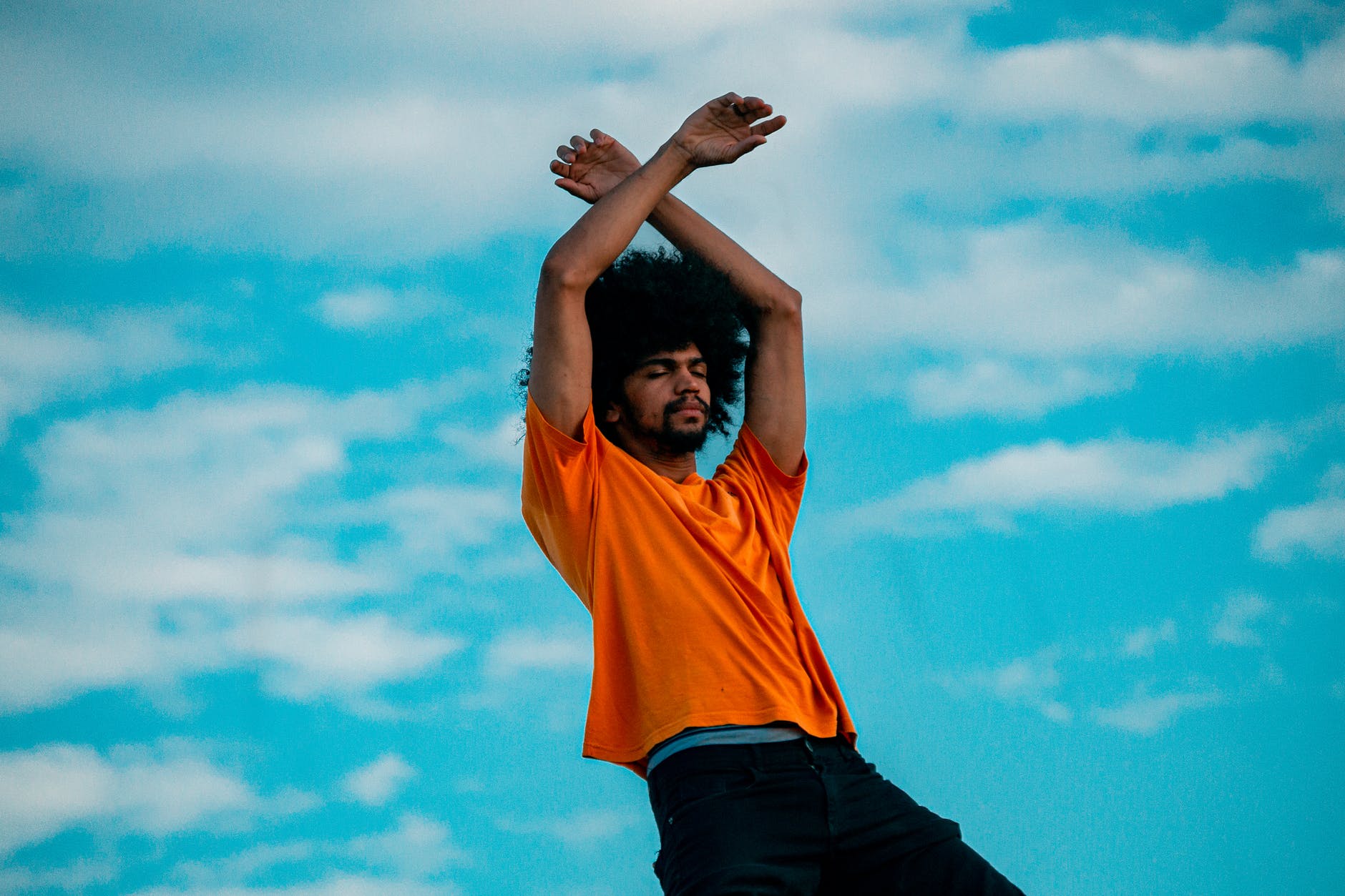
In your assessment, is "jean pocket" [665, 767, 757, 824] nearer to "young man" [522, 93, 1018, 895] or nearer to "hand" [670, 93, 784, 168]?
"young man" [522, 93, 1018, 895]

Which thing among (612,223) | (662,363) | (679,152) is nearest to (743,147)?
(679,152)

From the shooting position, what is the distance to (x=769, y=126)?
510 cm

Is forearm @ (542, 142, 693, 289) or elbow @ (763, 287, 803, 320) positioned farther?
elbow @ (763, 287, 803, 320)

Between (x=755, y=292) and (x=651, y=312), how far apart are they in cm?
46

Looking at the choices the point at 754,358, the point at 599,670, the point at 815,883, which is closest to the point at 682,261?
the point at 754,358

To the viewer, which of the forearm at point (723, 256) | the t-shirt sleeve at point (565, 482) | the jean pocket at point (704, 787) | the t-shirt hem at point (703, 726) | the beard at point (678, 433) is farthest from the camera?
the forearm at point (723, 256)

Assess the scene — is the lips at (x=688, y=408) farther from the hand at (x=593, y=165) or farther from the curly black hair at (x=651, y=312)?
the hand at (x=593, y=165)

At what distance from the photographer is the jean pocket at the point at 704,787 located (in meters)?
3.79

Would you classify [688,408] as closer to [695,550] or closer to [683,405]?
[683,405]

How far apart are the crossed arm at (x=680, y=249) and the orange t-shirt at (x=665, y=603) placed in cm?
21

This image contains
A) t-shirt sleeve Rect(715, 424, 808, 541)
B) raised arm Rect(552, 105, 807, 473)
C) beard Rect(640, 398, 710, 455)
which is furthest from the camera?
raised arm Rect(552, 105, 807, 473)

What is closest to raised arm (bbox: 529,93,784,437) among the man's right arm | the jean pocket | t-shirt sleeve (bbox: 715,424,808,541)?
the man's right arm

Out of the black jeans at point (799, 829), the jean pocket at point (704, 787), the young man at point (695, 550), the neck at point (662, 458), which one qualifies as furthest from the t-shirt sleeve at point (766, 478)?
the jean pocket at point (704, 787)

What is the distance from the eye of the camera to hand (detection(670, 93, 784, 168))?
4871 mm
